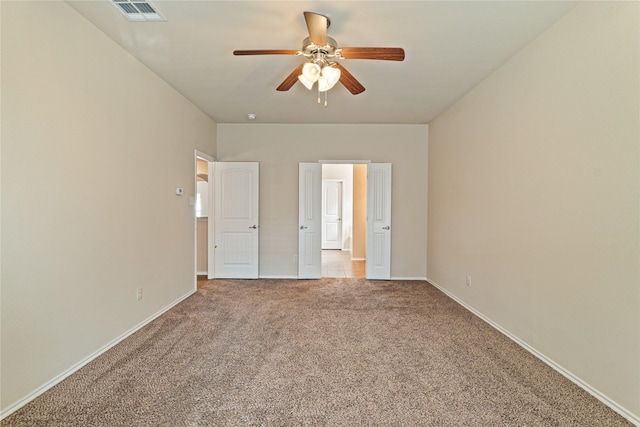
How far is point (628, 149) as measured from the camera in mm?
1751

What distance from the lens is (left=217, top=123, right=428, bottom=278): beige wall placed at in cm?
513

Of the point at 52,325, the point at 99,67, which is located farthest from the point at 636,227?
the point at 99,67

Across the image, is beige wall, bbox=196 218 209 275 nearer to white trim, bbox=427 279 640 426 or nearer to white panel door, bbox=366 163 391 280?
white panel door, bbox=366 163 391 280

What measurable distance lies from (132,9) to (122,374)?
2.66 metres

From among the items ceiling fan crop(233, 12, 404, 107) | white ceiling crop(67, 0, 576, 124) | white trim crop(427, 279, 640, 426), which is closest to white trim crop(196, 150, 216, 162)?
white ceiling crop(67, 0, 576, 124)

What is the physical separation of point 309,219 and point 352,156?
130cm

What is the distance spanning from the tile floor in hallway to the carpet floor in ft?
6.92

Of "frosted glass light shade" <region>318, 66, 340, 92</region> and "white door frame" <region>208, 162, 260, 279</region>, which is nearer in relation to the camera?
"frosted glass light shade" <region>318, 66, 340, 92</region>

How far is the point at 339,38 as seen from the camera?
99.2 inches

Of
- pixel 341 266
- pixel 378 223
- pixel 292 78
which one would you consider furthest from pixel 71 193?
pixel 341 266

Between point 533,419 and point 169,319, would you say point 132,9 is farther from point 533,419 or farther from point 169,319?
point 533,419

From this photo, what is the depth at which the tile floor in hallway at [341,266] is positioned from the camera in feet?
18.2

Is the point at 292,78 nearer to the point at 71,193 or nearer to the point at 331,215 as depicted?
the point at 71,193

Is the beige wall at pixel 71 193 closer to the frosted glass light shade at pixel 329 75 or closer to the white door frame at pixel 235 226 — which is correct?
the white door frame at pixel 235 226
